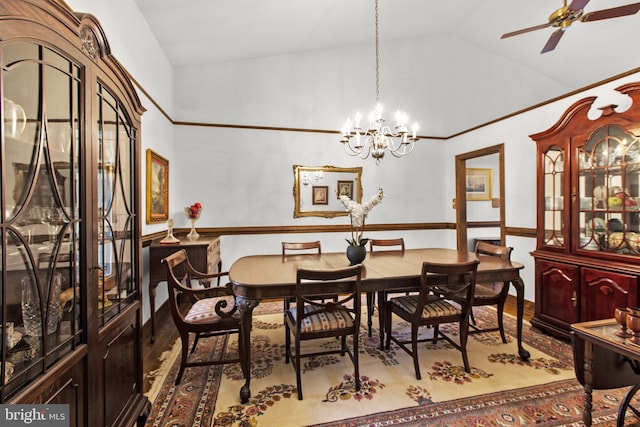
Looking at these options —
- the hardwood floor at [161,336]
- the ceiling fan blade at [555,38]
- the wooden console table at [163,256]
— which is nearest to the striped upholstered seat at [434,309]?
the hardwood floor at [161,336]

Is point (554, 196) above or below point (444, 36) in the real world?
below

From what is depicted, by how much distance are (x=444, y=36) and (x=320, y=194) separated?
3.47m

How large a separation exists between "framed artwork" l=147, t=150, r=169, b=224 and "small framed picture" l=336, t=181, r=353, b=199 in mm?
2468

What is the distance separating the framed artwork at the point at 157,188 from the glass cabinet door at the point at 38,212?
7.43 ft

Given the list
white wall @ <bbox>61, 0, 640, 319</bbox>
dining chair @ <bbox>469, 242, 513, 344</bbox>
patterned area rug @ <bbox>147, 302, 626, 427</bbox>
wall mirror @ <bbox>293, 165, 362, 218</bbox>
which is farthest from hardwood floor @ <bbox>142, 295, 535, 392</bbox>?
wall mirror @ <bbox>293, 165, 362, 218</bbox>

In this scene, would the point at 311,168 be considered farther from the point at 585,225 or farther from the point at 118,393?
the point at 118,393

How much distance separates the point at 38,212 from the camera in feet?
3.28

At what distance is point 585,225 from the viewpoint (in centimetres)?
276

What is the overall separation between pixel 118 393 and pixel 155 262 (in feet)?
5.81

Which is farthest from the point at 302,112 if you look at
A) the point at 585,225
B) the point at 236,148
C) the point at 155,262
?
the point at 585,225

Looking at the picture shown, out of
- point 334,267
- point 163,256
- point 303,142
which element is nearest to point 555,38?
point 334,267

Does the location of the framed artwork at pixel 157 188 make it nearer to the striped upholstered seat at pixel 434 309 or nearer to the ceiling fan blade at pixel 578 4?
the striped upholstered seat at pixel 434 309

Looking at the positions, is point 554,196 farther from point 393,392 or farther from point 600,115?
point 393,392

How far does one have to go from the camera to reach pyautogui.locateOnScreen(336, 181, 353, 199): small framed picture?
15.9 ft
